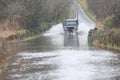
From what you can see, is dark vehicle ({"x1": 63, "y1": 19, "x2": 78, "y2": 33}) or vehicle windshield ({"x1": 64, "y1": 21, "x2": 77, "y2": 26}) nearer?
dark vehicle ({"x1": 63, "y1": 19, "x2": 78, "y2": 33})

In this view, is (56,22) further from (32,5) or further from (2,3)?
(2,3)

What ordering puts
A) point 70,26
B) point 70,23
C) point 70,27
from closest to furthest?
1. point 70,27
2. point 70,26
3. point 70,23

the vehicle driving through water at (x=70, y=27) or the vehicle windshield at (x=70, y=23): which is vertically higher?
the vehicle windshield at (x=70, y=23)

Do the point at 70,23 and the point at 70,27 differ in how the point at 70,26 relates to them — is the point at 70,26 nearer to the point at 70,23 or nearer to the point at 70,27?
the point at 70,27

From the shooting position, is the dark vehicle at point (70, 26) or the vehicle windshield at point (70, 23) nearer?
the dark vehicle at point (70, 26)

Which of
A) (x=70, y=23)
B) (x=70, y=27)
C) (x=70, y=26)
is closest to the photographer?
(x=70, y=27)

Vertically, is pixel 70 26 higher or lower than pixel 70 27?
higher

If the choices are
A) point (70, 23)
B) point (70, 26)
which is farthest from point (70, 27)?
point (70, 23)

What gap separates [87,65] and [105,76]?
523cm

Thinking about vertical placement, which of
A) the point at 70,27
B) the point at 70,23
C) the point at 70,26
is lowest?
the point at 70,27

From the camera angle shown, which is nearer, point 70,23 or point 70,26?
point 70,26

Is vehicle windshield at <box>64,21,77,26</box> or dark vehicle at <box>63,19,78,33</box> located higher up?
vehicle windshield at <box>64,21,77,26</box>

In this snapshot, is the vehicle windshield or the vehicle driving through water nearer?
the vehicle driving through water

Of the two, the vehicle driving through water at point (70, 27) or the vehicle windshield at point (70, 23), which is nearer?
the vehicle driving through water at point (70, 27)
